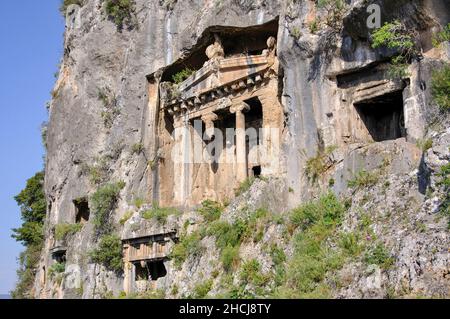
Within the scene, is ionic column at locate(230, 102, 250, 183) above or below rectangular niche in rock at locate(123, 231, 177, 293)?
above

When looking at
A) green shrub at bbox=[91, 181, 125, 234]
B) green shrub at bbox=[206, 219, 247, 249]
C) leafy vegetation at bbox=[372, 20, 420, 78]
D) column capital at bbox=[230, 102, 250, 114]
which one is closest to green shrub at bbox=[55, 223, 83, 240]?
green shrub at bbox=[91, 181, 125, 234]

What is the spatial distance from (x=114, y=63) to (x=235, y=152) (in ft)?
21.8

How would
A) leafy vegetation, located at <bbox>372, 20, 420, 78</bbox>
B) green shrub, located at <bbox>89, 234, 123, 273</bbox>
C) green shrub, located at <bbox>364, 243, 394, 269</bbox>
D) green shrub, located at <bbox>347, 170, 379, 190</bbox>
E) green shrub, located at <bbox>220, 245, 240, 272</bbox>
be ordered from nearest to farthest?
green shrub, located at <bbox>364, 243, 394, 269</bbox>
green shrub, located at <bbox>347, 170, 379, 190</bbox>
leafy vegetation, located at <bbox>372, 20, 420, 78</bbox>
green shrub, located at <bbox>220, 245, 240, 272</bbox>
green shrub, located at <bbox>89, 234, 123, 273</bbox>

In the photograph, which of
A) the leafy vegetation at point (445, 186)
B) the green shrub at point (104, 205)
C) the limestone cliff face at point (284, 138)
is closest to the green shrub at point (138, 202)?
the limestone cliff face at point (284, 138)

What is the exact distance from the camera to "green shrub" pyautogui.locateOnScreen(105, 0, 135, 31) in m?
25.1

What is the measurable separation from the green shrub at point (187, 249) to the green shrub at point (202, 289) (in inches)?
72.6

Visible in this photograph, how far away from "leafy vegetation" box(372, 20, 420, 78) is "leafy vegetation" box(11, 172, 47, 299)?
71.2 ft

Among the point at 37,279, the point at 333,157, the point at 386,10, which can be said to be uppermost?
the point at 386,10

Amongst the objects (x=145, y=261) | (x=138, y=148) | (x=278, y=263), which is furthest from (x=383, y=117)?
(x=138, y=148)

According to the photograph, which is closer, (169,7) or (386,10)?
(386,10)

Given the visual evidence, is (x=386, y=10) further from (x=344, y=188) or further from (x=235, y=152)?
(x=235, y=152)

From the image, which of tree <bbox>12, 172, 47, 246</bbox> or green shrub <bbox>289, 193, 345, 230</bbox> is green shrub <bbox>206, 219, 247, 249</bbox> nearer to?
green shrub <bbox>289, 193, 345, 230</bbox>

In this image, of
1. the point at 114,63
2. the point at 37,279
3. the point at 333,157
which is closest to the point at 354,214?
the point at 333,157

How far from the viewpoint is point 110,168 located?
24.8 m
